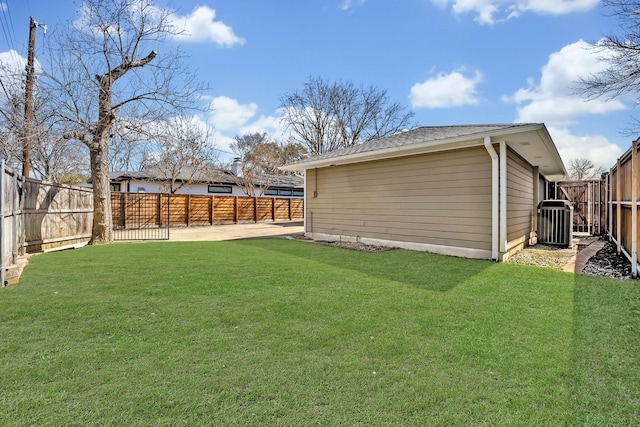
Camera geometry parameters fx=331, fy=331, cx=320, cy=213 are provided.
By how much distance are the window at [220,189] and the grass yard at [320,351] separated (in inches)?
783

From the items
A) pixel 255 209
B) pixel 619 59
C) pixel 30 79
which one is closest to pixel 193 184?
pixel 255 209

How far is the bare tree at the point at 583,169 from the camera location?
31.5m

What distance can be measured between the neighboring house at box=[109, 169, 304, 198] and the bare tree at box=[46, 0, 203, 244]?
11.9 metres

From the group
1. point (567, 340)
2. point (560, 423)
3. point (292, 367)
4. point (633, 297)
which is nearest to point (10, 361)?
point (292, 367)

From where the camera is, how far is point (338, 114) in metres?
23.3

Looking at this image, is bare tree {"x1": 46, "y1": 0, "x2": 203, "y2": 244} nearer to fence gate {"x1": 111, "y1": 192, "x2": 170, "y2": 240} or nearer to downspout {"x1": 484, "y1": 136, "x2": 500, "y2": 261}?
fence gate {"x1": 111, "y1": 192, "x2": 170, "y2": 240}

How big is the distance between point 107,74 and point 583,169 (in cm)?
3882

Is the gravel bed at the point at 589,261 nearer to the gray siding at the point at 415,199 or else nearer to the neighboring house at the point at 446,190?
the neighboring house at the point at 446,190

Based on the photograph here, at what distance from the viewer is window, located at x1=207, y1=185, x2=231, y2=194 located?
24.1m

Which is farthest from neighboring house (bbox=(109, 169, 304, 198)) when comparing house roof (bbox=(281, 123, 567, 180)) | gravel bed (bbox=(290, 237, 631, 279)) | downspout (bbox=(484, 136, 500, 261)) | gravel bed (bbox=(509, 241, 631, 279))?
gravel bed (bbox=(509, 241, 631, 279))

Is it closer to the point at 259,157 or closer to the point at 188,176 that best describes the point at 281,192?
the point at 259,157

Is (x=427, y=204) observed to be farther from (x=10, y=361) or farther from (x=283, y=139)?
(x=283, y=139)

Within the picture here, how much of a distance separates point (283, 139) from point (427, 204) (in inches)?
795

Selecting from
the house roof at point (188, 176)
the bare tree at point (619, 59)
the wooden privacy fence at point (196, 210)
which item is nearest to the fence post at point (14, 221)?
the wooden privacy fence at point (196, 210)
